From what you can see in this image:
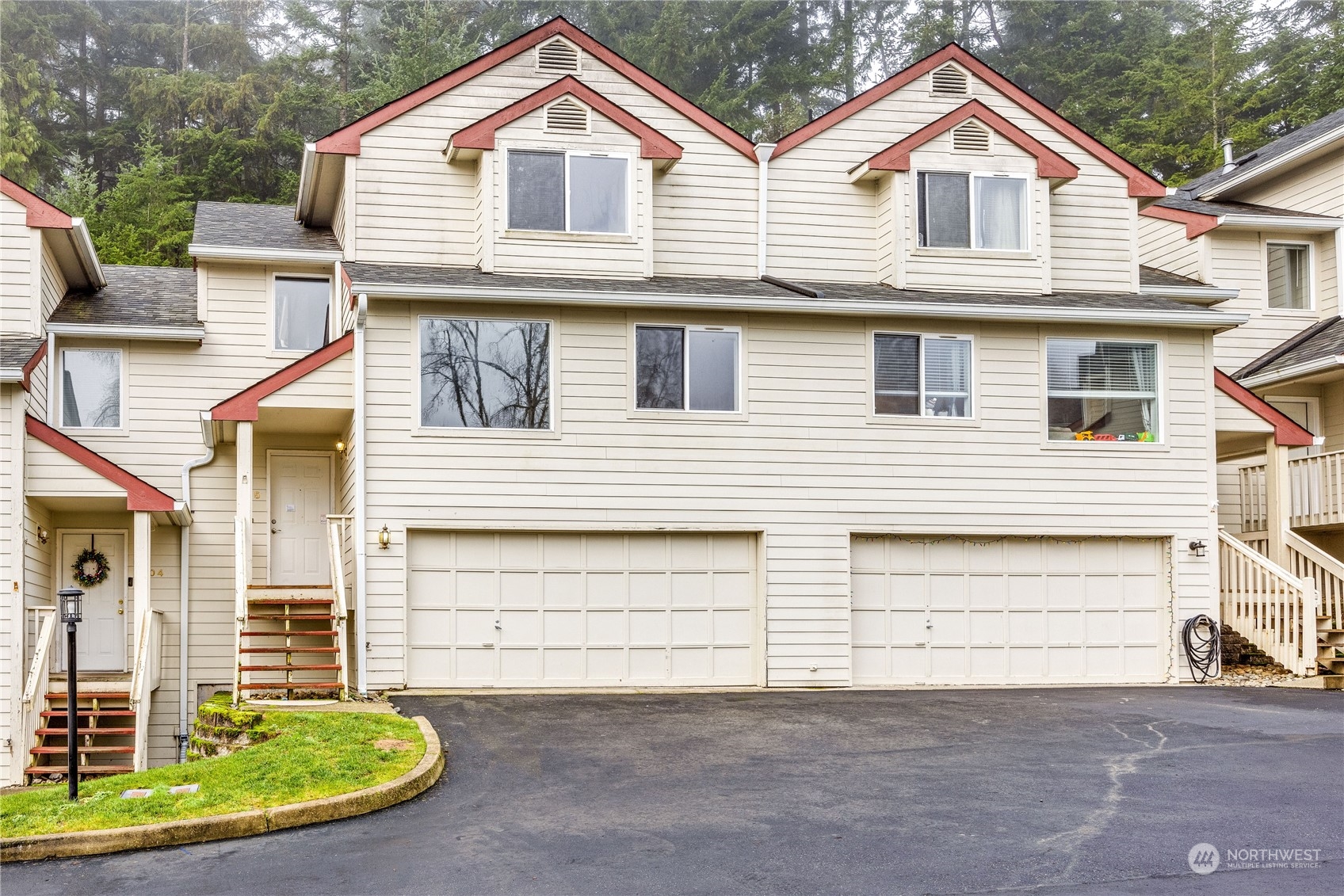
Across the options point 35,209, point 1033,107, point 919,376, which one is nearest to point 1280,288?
point 1033,107

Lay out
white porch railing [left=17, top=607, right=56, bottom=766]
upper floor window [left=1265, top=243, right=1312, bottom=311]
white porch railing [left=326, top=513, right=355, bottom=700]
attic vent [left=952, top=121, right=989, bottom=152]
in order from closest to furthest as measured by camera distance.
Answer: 1. white porch railing [left=326, top=513, right=355, bottom=700]
2. white porch railing [left=17, top=607, right=56, bottom=766]
3. attic vent [left=952, top=121, right=989, bottom=152]
4. upper floor window [left=1265, top=243, right=1312, bottom=311]

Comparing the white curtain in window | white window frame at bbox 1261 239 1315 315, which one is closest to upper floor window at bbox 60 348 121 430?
the white curtain in window

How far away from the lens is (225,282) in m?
19.4

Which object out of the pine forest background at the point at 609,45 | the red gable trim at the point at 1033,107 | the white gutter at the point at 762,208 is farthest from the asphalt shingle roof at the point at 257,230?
the pine forest background at the point at 609,45

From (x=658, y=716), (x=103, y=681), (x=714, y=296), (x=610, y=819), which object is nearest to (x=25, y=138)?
(x=103, y=681)

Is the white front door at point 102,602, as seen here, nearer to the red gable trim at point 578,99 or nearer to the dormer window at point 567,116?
the red gable trim at point 578,99

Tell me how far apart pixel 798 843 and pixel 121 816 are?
14.8 ft

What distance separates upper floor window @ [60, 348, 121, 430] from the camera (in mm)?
18750

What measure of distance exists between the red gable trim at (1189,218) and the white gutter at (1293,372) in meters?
2.58

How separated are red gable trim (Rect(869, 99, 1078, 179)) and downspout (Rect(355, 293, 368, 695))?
730 cm

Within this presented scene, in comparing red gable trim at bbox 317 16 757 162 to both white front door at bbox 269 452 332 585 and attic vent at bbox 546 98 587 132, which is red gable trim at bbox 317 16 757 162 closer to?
attic vent at bbox 546 98 587 132

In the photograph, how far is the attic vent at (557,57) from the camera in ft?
59.7

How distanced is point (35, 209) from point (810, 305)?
10.0m

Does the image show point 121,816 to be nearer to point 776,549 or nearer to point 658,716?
point 658,716
